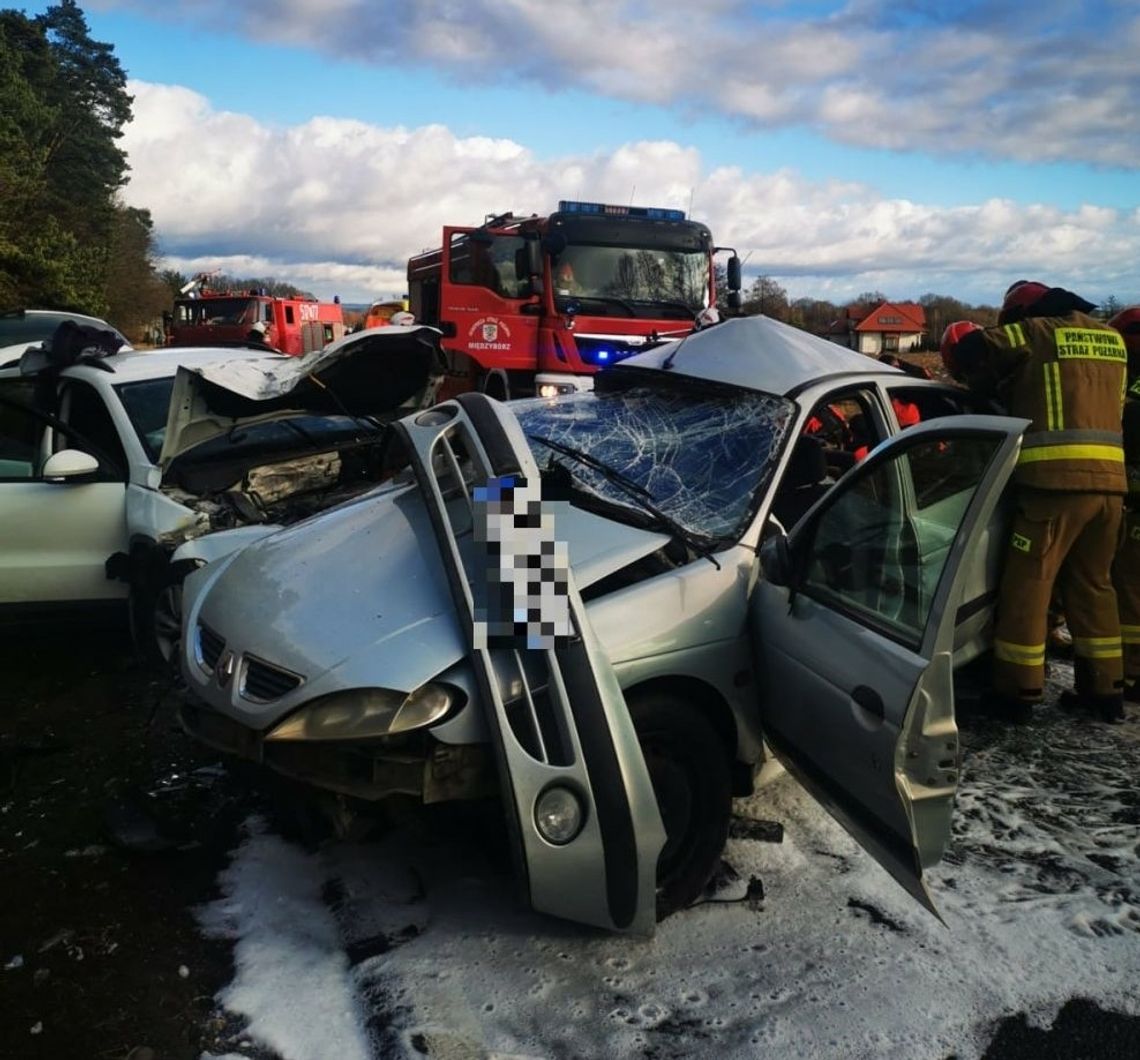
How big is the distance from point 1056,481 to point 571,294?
7.12 meters

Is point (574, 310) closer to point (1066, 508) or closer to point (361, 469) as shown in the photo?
point (361, 469)

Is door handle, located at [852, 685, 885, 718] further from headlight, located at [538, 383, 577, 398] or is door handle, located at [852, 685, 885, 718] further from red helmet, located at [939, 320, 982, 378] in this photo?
headlight, located at [538, 383, 577, 398]

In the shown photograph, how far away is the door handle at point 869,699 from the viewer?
8.23ft

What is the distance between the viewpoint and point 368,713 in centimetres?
249

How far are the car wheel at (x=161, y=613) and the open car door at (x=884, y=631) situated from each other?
2542 millimetres

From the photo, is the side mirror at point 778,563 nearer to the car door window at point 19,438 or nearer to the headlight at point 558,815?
the headlight at point 558,815

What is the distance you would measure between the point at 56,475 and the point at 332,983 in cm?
319

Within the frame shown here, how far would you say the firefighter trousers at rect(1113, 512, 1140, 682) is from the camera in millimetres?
4562

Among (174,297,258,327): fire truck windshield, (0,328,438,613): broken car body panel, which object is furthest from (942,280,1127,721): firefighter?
(174,297,258,327): fire truck windshield

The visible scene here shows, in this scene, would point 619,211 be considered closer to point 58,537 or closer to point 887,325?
point 58,537

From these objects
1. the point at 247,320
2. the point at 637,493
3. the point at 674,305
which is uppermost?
the point at 247,320

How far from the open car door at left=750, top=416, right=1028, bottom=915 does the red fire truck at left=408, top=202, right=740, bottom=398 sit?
23.0 feet

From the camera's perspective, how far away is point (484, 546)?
8.75 feet

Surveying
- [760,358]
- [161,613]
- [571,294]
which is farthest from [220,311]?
[760,358]
